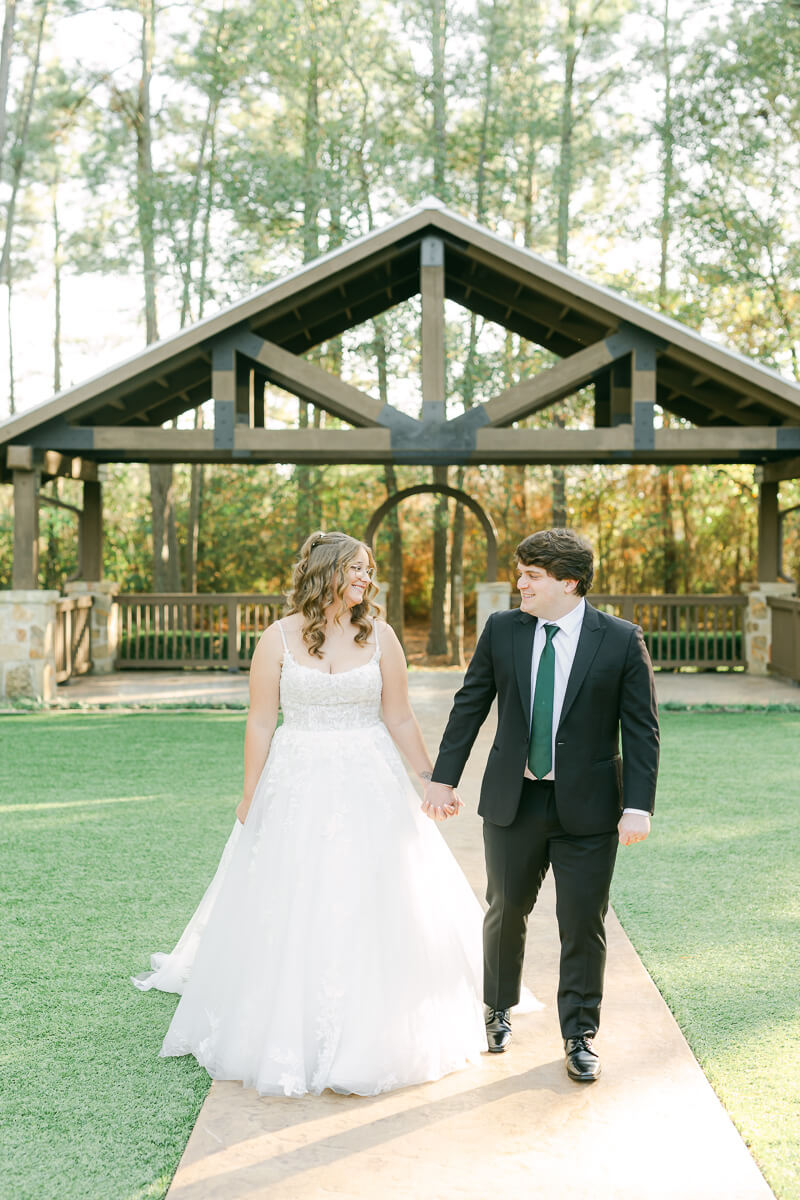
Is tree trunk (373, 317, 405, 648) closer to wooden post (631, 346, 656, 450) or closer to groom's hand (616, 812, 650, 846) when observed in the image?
wooden post (631, 346, 656, 450)

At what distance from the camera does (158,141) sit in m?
23.1

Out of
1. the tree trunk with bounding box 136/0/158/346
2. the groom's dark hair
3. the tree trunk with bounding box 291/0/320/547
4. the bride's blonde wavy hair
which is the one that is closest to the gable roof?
the tree trunk with bounding box 291/0/320/547

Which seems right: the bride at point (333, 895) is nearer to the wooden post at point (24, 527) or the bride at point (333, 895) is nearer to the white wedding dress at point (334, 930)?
the white wedding dress at point (334, 930)

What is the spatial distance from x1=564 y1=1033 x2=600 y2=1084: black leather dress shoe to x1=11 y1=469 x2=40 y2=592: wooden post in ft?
31.9

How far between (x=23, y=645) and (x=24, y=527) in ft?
4.09

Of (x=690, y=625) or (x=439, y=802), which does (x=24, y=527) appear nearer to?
(x=690, y=625)

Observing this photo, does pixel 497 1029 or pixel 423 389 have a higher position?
pixel 423 389

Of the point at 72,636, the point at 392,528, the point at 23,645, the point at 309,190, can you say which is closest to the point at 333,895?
the point at 23,645

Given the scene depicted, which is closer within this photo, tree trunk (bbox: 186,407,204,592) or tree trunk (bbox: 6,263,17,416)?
tree trunk (bbox: 186,407,204,592)

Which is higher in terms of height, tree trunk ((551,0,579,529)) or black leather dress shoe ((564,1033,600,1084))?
tree trunk ((551,0,579,529))

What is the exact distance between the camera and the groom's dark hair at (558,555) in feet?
11.0

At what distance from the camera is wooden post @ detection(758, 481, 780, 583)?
45.8 ft

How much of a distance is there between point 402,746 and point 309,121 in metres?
20.1

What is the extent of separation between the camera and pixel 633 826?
325 cm
